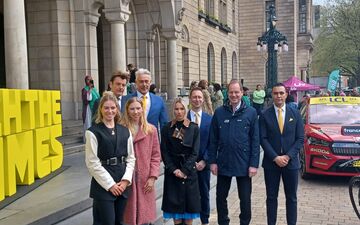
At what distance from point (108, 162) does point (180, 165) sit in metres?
0.99

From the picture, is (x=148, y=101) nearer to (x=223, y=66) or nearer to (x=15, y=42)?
(x=15, y=42)

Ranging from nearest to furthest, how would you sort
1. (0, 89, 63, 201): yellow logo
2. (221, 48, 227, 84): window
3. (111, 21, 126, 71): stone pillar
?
(0, 89, 63, 201): yellow logo < (111, 21, 126, 71): stone pillar < (221, 48, 227, 84): window

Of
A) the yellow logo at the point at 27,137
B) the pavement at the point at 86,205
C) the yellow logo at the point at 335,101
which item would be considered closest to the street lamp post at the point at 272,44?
the yellow logo at the point at 335,101

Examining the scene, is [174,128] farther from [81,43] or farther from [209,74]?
[209,74]

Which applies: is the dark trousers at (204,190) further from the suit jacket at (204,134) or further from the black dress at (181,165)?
the black dress at (181,165)

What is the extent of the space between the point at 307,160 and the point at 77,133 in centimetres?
685

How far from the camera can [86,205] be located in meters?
6.51

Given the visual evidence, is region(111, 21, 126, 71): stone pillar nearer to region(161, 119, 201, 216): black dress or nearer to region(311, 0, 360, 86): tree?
region(161, 119, 201, 216): black dress

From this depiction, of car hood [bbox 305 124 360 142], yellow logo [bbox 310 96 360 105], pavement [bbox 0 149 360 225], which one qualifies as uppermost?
yellow logo [bbox 310 96 360 105]

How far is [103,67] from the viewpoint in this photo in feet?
63.3

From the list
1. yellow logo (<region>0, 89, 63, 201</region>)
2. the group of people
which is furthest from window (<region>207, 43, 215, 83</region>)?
the group of people

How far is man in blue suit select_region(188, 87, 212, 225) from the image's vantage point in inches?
214

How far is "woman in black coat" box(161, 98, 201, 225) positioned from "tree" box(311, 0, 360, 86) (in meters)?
44.0

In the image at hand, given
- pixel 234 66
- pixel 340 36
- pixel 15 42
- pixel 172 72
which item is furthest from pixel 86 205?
pixel 340 36
